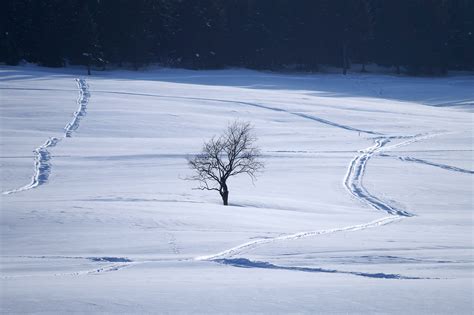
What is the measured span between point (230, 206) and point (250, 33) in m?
54.1

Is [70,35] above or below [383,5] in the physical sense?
below

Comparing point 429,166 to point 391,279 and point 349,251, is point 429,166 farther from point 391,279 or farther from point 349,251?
point 391,279

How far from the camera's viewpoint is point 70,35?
67812 millimetres

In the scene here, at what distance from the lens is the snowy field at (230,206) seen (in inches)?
470

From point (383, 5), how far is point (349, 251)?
68570mm

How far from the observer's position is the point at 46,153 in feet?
108

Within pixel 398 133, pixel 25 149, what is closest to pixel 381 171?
pixel 398 133

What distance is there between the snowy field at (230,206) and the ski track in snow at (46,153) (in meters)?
0.12

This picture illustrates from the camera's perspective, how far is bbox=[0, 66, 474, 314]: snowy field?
11945 millimetres

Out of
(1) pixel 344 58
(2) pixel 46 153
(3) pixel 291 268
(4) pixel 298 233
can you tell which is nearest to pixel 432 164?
(4) pixel 298 233

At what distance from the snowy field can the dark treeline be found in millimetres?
11613

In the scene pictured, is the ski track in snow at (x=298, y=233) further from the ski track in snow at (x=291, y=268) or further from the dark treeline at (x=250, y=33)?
the dark treeline at (x=250, y=33)

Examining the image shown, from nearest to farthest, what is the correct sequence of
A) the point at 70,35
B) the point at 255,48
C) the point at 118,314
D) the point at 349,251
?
the point at 118,314, the point at 349,251, the point at 70,35, the point at 255,48

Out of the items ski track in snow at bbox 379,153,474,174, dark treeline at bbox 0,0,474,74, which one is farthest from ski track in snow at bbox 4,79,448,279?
dark treeline at bbox 0,0,474,74
